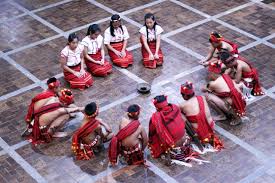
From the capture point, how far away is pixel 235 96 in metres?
8.69

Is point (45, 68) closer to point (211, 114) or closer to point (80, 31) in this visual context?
point (80, 31)

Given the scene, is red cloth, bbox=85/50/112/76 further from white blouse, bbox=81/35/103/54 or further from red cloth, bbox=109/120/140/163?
red cloth, bbox=109/120/140/163

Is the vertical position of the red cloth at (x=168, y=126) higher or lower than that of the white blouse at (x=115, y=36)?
higher

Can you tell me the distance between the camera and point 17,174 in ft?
26.5

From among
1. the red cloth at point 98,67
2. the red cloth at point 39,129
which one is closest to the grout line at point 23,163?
the red cloth at point 39,129

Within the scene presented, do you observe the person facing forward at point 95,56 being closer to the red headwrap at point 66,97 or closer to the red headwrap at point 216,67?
the red headwrap at point 66,97

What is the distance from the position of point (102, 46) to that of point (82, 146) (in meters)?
2.74

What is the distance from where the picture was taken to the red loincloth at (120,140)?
7773 millimetres

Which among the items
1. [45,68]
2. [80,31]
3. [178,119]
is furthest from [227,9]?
[178,119]

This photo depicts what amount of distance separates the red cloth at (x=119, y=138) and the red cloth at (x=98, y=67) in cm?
256

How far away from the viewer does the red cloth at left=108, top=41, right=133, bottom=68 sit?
34.4ft

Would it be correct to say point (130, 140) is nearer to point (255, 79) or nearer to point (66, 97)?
point (66, 97)

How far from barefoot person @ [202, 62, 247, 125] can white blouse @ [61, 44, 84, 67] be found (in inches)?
99.5

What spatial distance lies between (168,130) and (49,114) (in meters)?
1.94
